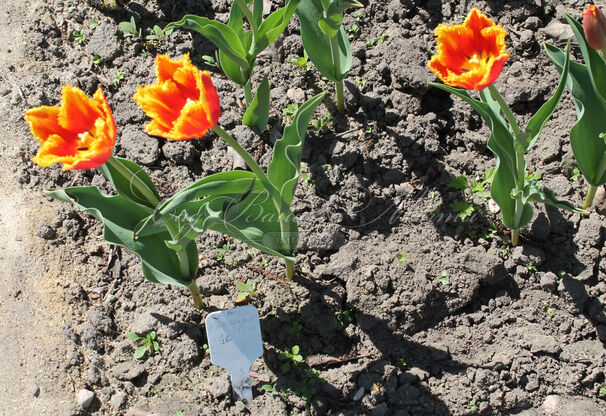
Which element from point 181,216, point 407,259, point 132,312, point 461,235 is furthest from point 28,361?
point 461,235

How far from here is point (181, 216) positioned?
2391 mm

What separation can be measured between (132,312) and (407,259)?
1.23 metres

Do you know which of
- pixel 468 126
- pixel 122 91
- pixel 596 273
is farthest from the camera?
pixel 122 91

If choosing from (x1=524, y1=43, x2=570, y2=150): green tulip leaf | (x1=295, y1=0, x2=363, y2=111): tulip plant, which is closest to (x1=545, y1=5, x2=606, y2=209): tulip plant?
(x1=524, y1=43, x2=570, y2=150): green tulip leaf

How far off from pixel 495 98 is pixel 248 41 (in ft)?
4.19

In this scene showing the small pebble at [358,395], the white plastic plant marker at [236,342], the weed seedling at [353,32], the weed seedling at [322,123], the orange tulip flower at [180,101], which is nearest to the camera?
the orange tulip flower at [180,101]

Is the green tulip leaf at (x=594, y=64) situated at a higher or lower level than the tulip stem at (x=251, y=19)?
lower

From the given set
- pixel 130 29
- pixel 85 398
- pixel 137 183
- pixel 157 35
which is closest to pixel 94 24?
pixel 130 29

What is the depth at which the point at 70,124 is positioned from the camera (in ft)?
7.39

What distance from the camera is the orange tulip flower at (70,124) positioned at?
2104mm

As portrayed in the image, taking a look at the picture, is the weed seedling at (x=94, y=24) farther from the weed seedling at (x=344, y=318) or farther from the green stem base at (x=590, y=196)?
the green stem base at (x=590, y=196)

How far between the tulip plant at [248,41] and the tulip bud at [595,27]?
1142mm

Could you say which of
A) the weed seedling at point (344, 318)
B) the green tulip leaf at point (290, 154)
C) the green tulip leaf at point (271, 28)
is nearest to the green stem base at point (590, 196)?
the weed seedling at point (344, 318)

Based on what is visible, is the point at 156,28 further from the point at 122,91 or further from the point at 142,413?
the point at 142,413
